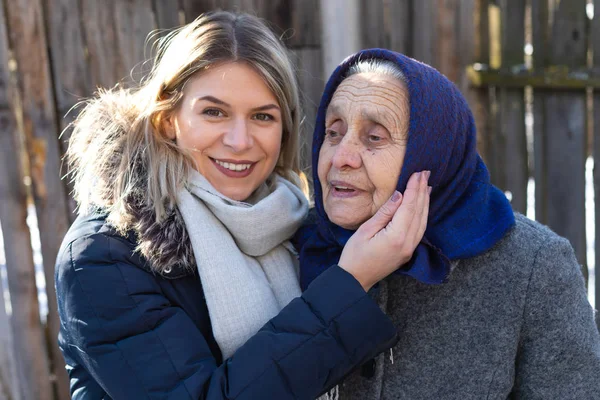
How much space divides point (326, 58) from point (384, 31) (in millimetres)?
320

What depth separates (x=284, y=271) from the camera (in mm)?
1995

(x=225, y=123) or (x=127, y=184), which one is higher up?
(x=225, y=123)

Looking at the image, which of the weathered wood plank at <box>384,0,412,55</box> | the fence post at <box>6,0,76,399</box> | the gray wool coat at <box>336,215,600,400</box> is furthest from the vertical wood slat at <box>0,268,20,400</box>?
the weathered wood plank at <box>384,0,412,55</box>

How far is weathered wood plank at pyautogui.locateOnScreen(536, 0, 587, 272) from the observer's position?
8.98 feet

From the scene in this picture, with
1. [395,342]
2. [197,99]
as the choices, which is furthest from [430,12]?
[395,342]

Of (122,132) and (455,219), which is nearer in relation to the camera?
(455,219)

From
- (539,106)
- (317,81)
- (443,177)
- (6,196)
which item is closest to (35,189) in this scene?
(6,196)

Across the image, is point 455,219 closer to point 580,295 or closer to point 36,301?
point 580,295

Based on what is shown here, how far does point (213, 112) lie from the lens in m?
1.92

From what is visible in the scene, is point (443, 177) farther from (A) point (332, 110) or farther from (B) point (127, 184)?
(B) point (127, 184)

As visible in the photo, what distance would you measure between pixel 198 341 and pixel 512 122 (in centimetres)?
196

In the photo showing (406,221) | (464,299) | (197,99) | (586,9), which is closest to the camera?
(406,221)

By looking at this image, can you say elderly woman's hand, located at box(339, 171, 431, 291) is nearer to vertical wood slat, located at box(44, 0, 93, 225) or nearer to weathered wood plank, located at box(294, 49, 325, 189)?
weathered wood plank, located at box(294, 49, 325, 189)

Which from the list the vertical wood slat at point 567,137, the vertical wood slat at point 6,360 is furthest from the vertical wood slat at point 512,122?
the vertical wood slat at point 6,360
